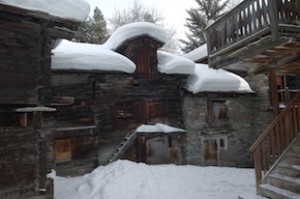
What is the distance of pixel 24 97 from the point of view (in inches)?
286

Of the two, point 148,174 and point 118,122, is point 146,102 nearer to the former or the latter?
point 118,122

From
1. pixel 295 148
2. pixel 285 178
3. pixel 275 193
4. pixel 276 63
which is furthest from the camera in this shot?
pixel 276 63

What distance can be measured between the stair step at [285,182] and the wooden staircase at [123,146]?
738cm

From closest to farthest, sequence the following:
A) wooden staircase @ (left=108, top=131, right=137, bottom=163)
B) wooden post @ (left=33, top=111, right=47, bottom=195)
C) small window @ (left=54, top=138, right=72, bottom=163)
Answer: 1. wooden post @ (left=33, top=111, right=47, bottom=195)
2. small window @ (left=54, top=138, right=72, bottom=163)
3. wooden staircase @ (left=108, top=131, right=137, bottom=163)

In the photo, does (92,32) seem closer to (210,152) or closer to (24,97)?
(210,152)

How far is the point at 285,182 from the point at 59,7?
6.96m

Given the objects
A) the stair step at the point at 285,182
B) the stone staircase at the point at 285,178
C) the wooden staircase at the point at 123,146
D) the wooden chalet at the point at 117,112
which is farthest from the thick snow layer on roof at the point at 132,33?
the stair step at the point at 285,182

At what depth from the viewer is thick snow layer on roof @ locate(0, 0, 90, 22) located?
705 centimetres

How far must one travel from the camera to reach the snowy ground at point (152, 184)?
871 cm

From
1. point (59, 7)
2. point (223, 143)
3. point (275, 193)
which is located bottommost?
point (275, 193)

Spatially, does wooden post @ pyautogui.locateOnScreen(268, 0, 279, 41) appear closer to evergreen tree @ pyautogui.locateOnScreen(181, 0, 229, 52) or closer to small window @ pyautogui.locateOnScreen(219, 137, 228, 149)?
small window @ pyautogui.locateOnScreen(219, 137, 228, 149)

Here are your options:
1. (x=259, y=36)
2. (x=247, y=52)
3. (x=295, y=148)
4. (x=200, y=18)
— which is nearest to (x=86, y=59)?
(x=247, y=52)

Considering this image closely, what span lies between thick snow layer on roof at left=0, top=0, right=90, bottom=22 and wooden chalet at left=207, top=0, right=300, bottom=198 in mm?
3850

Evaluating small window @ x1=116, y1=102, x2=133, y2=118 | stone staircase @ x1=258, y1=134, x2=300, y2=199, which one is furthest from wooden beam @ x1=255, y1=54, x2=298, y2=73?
small window @ x1=116, y1=102, x2=133, y2=118
